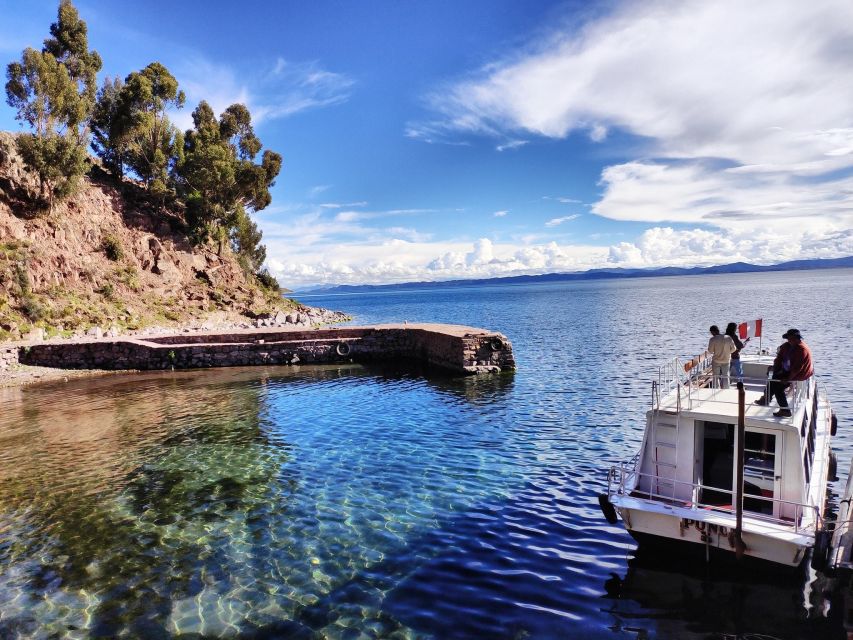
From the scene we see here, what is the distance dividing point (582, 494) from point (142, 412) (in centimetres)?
1861

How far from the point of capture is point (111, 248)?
52156 millimetres

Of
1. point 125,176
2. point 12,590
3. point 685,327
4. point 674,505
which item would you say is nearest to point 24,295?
point 125,176

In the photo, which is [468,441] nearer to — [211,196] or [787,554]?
[787,554]

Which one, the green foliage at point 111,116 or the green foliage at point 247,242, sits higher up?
the green foliage at point 111,116

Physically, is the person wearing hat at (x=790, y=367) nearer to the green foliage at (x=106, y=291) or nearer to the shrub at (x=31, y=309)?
the shrub at (x=31, y=309)

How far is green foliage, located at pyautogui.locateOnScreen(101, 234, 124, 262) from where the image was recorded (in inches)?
2045

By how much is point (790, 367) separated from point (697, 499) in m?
3.70

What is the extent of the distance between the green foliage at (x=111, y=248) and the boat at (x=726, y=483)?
56.4 m

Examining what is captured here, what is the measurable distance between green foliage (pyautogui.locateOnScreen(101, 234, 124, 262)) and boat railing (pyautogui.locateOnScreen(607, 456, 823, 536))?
185 ft

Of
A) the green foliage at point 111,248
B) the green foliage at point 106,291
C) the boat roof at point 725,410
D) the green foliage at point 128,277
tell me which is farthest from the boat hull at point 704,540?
the green foliage at point 111,248

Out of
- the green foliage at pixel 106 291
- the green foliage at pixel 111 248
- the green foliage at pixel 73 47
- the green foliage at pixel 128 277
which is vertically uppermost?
the green foliage at pixel 73 47

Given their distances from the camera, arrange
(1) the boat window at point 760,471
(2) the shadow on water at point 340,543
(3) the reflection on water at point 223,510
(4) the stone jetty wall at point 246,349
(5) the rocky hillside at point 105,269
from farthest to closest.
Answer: (5) the rocky hillside at point 105,269 < (4) the stone jetty wall at point 246,349 < (1) the boat window at point 760,471 < (3) the reflection on water at point 223,510 < (2) the shadow on water at point 340,543

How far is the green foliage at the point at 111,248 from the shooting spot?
51.9 m

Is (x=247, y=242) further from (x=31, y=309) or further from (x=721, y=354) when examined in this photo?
(x=721, y=354)
